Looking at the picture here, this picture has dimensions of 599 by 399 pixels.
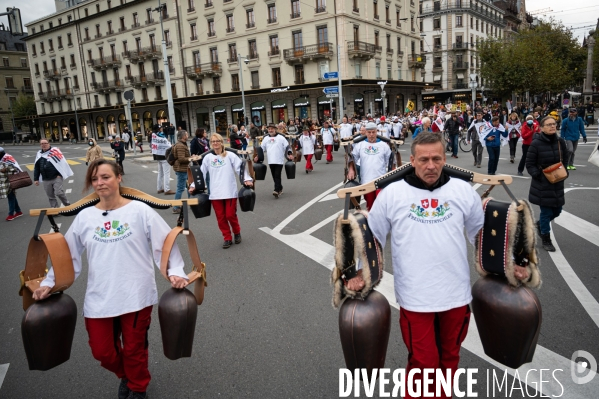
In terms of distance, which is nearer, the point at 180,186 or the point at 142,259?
the point at 142,259

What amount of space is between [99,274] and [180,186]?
7.83 metres

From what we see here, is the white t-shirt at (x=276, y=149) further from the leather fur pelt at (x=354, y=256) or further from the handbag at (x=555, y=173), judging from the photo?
the leather fur pelt at (x=354, y=256)

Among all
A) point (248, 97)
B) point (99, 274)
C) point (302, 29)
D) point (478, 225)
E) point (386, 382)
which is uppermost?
point (302, 29)

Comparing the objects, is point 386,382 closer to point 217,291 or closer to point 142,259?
point 142,259

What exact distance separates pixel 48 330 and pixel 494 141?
1267 cm

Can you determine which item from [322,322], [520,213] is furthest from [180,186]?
[520,213]

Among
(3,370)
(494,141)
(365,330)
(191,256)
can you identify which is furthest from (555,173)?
(494,141)

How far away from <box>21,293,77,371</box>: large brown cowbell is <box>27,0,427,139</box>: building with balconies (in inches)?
1309

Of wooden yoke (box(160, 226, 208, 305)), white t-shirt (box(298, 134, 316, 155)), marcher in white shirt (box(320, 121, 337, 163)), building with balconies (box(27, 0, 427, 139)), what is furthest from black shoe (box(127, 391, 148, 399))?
building with balconies (box(27, 0, 427, 139))

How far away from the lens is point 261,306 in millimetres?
4777

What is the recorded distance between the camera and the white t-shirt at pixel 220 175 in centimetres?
687

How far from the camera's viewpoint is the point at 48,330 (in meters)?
2.79

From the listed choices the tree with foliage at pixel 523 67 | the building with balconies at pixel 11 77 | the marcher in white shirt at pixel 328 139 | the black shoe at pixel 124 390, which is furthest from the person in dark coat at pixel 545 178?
the building with balconies at pixel 11 77

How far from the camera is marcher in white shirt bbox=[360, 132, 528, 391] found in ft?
8.55
